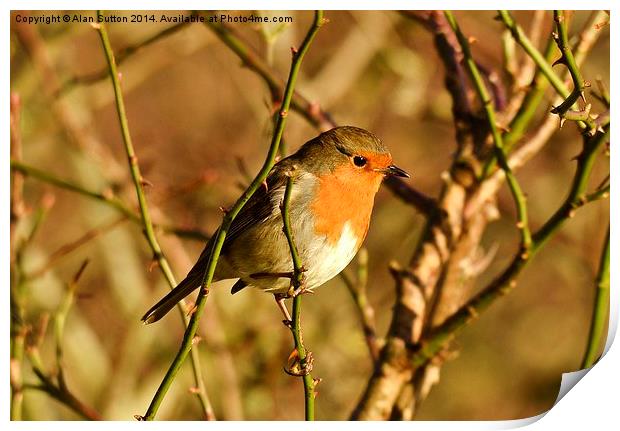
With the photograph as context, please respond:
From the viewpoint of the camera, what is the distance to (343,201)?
1657 millimetres

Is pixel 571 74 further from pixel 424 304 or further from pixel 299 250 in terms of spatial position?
pixel 424 304

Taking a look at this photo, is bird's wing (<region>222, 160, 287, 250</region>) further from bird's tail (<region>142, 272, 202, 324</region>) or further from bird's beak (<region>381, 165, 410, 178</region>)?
bird's beak (<region>381, 165, 410, 178</region>)

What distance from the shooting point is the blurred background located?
2088mm

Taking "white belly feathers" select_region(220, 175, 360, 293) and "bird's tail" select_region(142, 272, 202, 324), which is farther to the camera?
"bird's tail" select_region(142, 272, 202, 324)

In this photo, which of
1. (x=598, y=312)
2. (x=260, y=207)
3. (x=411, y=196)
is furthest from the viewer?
(x=411, y=196)

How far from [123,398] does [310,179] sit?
91 centimetres

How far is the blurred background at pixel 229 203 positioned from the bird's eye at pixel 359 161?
397 mm

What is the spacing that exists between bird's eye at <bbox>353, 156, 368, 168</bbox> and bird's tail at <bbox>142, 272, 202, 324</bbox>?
1.37 ft

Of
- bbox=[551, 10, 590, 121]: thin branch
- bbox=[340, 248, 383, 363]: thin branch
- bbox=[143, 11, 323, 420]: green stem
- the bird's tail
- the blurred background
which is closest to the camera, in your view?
bbox=[143, 11, 323, 420]: green stem

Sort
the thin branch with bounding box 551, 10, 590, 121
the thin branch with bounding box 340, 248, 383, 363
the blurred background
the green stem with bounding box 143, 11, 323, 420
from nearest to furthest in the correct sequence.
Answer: the green stem with bounding box 143, 11, 323, 420
the thin branch with bounding box 551, 10, 590, 121
the thin branch with bounding box 340, 248, 383, 363
the blurred background

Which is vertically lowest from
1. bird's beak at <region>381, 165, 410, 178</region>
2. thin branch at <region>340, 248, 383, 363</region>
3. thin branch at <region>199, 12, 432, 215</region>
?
thin branch at <region>340, 248, 383, 363</region>

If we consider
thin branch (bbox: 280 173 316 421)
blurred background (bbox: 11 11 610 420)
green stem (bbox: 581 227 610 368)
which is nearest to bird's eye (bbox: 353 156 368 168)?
thin branch (bbox: 280 173 316 421)

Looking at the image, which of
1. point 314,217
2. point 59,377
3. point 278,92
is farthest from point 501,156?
point 59,377

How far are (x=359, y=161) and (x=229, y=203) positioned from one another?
748 millimetres
